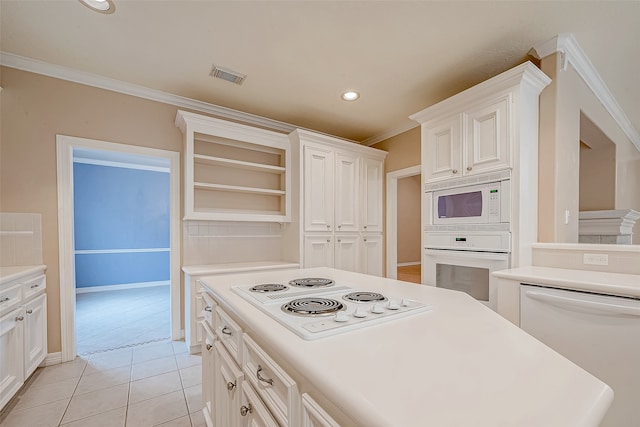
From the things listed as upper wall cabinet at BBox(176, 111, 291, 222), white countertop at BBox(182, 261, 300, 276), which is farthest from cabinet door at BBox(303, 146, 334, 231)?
white countertop at BBox(182, 261, 300, 276)

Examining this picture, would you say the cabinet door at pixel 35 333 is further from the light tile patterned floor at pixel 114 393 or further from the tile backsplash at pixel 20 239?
the tile backsplash at pixel 20 239

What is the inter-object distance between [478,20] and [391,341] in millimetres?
2177

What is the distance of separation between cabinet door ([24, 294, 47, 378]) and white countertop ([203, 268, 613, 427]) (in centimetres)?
227

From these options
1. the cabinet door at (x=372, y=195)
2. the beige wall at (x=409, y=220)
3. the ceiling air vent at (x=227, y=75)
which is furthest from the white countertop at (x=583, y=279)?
the beige wall at (x=409, y=220)

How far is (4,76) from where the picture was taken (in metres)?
2.32

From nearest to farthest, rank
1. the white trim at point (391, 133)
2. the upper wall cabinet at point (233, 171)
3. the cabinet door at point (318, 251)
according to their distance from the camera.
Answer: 1. the upper wall cabinet at point (233, 171)
2. the cabinet door at point (318, 251)
3. the white trim at point (391, 133)

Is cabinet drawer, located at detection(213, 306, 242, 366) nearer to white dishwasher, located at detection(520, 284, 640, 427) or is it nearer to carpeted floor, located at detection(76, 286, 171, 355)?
white dishwasher, located at detection(520, 284, 640, 427)

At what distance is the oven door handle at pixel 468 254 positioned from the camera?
2123mm

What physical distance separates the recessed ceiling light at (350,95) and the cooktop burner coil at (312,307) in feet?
7.85

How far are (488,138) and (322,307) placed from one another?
6.74 feet

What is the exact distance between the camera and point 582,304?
4.78ft

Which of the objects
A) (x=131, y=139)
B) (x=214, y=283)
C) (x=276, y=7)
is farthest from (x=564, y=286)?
(x=131, y=139)

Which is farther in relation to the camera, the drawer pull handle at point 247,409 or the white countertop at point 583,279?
the white countertop at point 583,279

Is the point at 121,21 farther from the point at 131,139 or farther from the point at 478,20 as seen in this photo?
the point at 478,20
